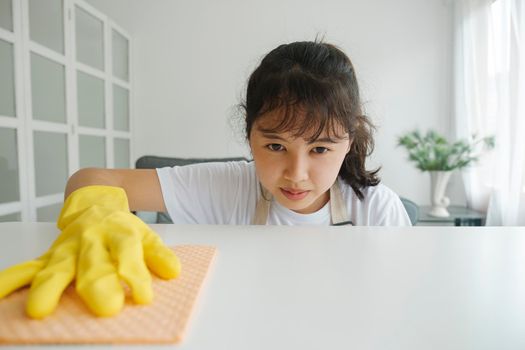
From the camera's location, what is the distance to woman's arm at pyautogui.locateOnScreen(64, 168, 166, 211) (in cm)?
71

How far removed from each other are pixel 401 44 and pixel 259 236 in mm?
2605

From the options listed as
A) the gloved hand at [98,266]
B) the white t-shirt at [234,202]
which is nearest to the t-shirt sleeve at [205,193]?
the white t-shirt at [234,202]

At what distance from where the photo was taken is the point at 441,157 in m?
2.18

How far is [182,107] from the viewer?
2.76 metres

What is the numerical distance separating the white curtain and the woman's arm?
180 cm

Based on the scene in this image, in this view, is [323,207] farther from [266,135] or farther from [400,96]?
[400,96]

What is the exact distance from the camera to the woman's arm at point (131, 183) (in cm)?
71

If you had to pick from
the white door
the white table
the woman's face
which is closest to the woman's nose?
the woman's face

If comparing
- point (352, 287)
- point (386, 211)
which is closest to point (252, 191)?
point (386, 211)

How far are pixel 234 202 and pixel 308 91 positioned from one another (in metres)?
0.34

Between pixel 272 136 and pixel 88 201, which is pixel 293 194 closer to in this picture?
pixel 272 136

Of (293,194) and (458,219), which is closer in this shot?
(293,194)

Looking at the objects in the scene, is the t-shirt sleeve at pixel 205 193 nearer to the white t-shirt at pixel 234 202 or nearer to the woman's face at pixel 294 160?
the white t-shirt at pixel 234 202

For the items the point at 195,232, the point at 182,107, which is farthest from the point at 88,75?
the point at 195,232
